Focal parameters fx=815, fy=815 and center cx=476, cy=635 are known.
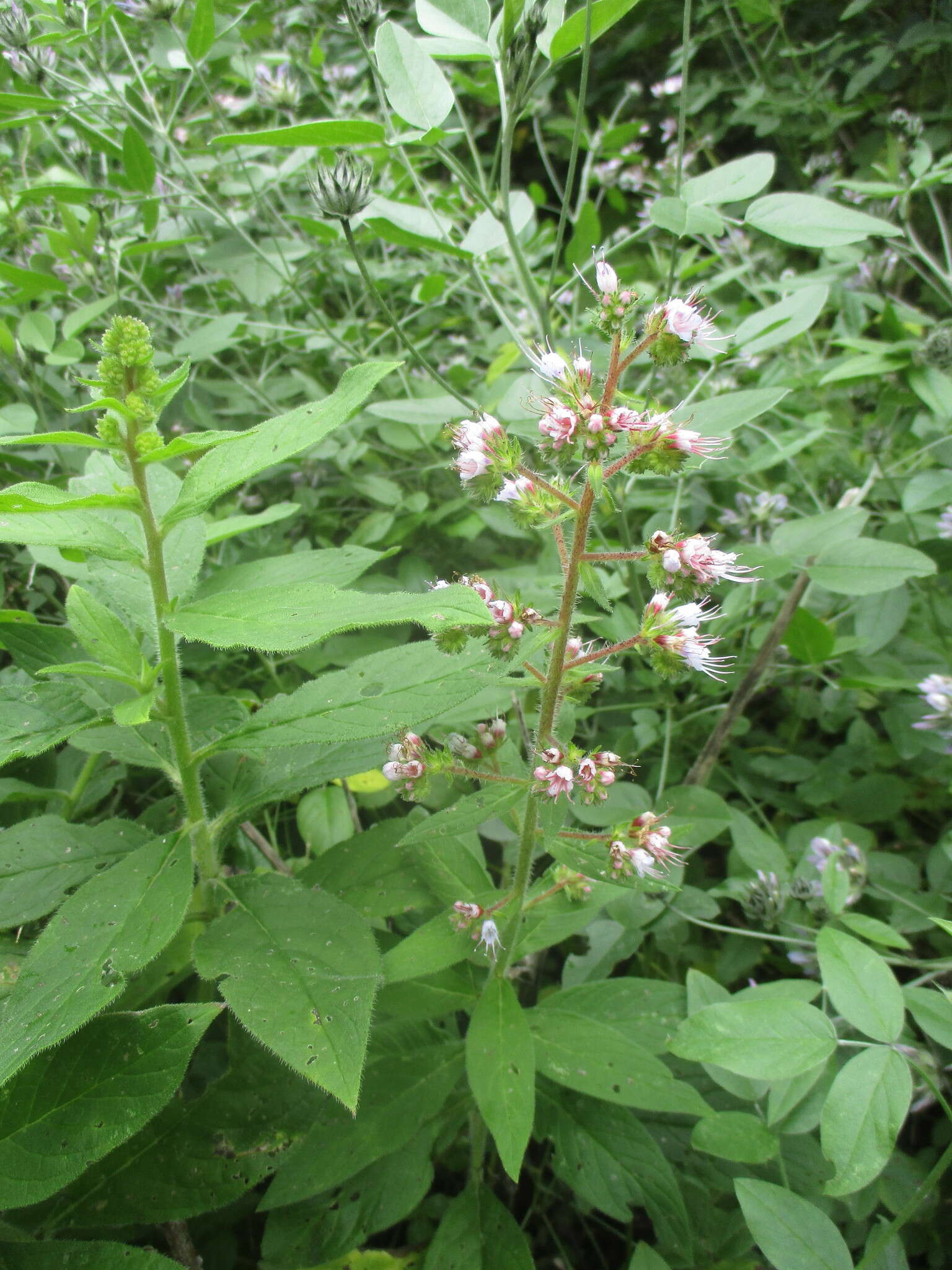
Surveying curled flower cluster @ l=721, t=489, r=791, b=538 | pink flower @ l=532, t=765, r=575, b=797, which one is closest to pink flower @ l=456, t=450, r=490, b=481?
pink flower @ l=532, t=765, r=575, b=797

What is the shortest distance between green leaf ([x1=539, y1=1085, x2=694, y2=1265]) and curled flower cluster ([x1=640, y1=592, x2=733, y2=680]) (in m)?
0.64

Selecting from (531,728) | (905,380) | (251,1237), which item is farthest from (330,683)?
(905,380)

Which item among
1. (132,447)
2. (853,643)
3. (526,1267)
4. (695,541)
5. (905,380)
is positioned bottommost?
(526,1267)

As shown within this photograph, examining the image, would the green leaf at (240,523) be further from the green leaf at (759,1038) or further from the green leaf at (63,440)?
the green leaf at (759,1038)

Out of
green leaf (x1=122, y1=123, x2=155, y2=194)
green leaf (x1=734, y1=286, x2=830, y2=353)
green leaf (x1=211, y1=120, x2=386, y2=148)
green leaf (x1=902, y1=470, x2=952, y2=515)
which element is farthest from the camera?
green leaf (x1=122, y1=123, x2=155, y2=194)

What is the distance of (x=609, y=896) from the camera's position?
3.61 feet

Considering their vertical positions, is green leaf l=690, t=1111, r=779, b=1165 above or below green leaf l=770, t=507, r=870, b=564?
below

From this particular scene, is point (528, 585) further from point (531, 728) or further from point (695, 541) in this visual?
point (695, 541)

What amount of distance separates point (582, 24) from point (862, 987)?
136 centimetres

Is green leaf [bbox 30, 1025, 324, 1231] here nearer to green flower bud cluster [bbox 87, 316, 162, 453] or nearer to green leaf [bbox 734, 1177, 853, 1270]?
green leaf [bbox 734, 1177, 853, 1270]

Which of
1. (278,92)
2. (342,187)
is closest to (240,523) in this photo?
(342,187)

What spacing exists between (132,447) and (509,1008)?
0.79 metres

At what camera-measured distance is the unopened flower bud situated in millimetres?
1369

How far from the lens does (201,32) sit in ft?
5.25
